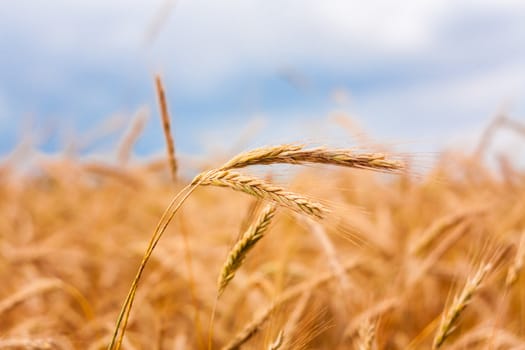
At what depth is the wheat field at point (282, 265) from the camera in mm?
1276

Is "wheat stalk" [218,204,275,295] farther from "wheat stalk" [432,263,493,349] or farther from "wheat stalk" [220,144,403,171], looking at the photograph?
"wheat stalk" [432,263,493,349]

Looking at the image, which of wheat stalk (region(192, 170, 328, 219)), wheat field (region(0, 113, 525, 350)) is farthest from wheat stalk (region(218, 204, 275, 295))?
wheat stalk (region(192, 170, 328, 219))

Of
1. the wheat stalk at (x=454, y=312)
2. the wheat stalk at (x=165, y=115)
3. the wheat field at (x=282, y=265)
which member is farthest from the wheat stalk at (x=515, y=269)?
the wheat stalk at (x=165, y=115)

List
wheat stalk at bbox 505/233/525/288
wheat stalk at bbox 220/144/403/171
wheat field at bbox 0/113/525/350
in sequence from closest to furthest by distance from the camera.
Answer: wheat stalk at bbox 220/144/403/171 < wheat field at bbox 0/113/525/350 < wheat stalk at bbox 505/233/525/288

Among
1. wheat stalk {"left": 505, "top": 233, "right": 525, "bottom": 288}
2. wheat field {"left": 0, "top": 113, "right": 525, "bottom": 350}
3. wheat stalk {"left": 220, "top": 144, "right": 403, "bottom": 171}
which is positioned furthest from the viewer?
wheat stalk {"left": 505, "top": 233, "right": 525, "bottom": 288}

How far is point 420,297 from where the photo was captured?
9.88ft

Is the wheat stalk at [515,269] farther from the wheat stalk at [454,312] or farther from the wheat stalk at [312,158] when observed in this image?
the wheat stalk at [312,158]

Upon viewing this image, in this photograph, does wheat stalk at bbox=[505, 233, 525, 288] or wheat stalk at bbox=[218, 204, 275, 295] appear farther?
wheat stalk at bbox=[505, 233, 525, 288]

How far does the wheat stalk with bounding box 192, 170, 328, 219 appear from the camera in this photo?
111 centimetres

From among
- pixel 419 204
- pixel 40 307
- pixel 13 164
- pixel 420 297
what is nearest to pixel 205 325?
pixel 40 307

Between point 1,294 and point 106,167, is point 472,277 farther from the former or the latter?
point 106,167

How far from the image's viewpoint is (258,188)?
3.73 ft

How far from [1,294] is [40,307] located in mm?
383

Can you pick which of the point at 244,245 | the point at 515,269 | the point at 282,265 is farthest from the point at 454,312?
the point at 282,265
